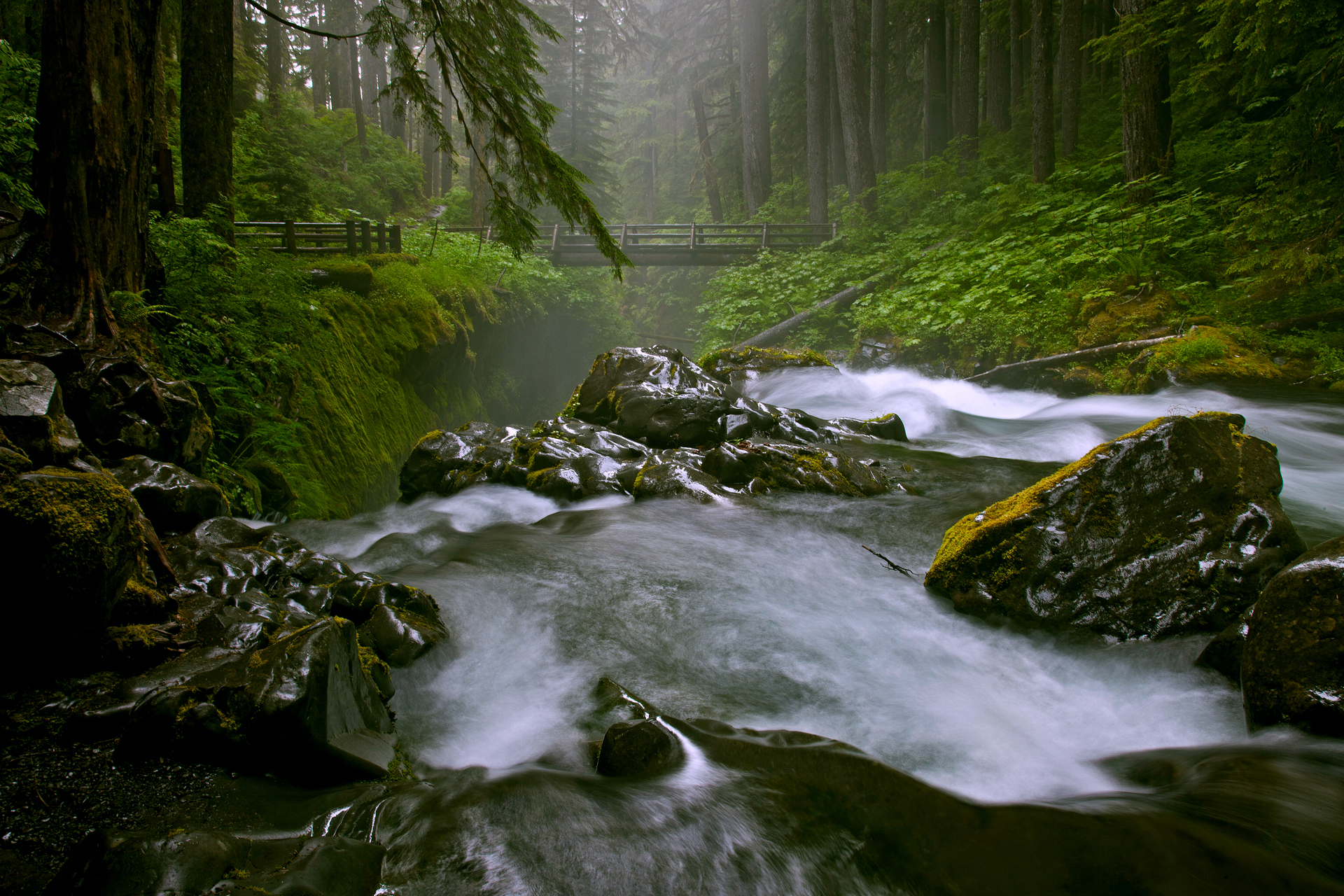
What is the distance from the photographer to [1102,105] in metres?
17.7

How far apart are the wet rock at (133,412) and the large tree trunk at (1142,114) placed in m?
13.0

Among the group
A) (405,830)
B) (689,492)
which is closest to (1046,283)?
(689,492)

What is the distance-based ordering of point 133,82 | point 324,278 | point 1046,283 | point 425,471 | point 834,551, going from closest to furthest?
1. point 133,82
2. point 834,551
3. point 425,471
4. point 324,278
5. point 1046,283

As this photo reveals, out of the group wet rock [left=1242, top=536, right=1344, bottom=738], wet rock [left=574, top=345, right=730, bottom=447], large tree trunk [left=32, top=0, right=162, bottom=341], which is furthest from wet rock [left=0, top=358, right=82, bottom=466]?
wet rock [left=574, top=345, right=730, bottom=447]

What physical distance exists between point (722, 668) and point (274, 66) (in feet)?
85.7

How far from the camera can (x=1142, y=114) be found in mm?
10422

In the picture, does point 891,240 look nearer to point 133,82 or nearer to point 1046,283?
point 1046,283

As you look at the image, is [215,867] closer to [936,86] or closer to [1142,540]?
[1142,540]

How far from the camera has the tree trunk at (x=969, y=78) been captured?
16.9 m

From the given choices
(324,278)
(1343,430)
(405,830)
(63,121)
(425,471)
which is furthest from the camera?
(324,278)

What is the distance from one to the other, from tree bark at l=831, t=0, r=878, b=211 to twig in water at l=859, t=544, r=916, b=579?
1603cm

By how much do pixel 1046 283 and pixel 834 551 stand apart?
8.26m

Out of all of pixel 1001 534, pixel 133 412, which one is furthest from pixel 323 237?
pixel 1001 534

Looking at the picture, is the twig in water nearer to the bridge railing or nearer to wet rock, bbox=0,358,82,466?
wet rock, bbox=0,358,82,466
